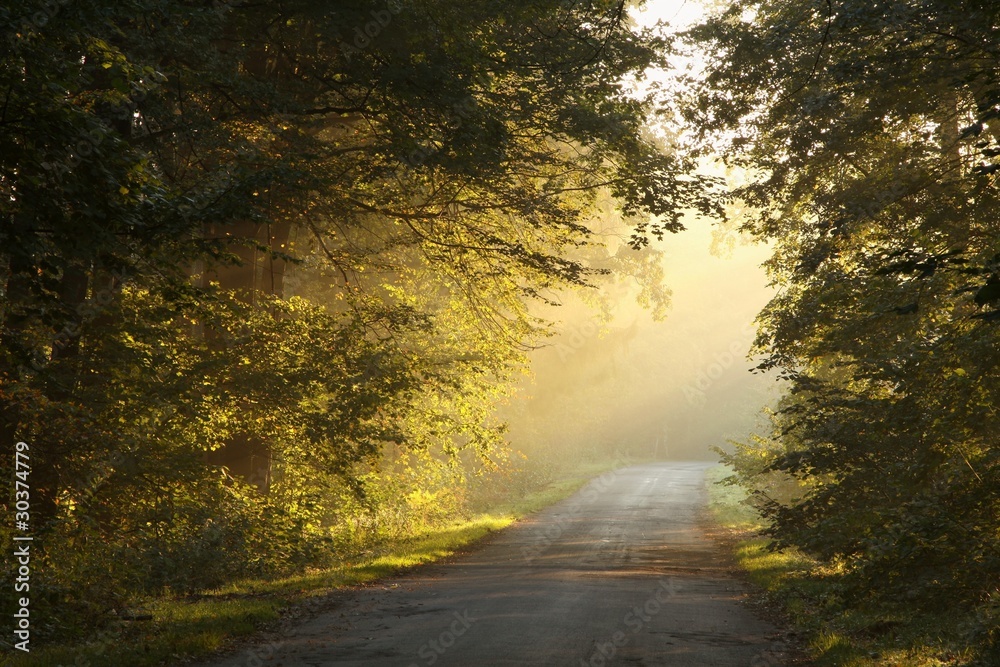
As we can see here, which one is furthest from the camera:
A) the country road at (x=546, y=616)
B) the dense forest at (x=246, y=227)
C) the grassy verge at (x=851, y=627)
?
the country road at (x=546, y=616)

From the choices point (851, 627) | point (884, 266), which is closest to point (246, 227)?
point (884, 266)

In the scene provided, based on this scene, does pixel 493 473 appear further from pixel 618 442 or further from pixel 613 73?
pixel 618 442

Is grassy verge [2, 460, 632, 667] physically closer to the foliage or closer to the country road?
the country road

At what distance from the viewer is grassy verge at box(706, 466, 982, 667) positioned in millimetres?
8336

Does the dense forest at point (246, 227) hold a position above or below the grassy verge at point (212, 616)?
above

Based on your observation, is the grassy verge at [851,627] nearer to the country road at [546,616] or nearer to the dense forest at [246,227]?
the country road at [546,616]

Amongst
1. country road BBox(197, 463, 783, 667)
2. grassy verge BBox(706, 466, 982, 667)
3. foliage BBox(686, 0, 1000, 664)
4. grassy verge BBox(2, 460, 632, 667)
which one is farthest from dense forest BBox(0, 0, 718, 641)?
grassy verge BBox(706, 466, 982, 667)

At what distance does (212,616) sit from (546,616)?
405 cm

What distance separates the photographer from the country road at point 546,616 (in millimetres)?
8711

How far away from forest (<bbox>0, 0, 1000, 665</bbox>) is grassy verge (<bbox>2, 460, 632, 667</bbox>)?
722mm

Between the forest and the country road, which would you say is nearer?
the forest

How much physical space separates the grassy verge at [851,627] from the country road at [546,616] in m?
0.55

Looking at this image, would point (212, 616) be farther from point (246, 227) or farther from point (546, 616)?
point (246, 227)

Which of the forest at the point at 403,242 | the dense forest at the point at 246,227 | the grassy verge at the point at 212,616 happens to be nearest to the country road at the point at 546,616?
the grassy verge at the point at 212,616
